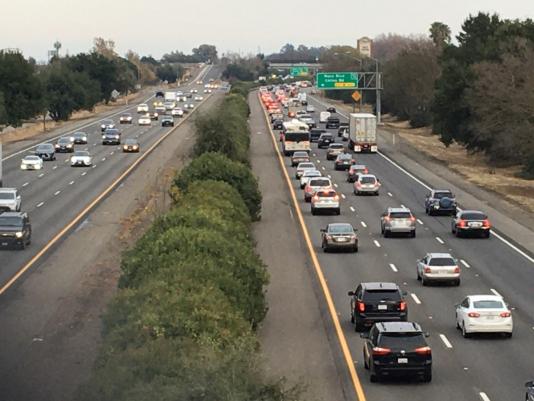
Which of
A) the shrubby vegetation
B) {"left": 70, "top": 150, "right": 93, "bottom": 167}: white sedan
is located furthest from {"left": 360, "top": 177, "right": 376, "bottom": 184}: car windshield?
the shrubby vegetation

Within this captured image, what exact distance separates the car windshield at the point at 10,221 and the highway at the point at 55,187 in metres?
1.11

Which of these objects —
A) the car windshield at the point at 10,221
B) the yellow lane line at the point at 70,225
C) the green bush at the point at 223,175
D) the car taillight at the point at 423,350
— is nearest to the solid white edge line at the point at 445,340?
the car taillight at the point at 423,350

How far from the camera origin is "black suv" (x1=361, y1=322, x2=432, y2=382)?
1114 inches

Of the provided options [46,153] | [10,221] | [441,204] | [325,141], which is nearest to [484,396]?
[10,221]

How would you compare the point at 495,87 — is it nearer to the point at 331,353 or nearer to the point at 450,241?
the point at 450,241

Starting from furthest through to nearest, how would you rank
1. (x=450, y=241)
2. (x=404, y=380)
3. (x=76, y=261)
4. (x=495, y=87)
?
(x=495, y=87), (x=450, y=241), (x=76, y=261), (x=404, y=380)

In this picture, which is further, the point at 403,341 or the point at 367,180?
the point at 367,180

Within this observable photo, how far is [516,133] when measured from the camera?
283ft

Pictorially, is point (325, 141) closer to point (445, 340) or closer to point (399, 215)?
point (399, 215)

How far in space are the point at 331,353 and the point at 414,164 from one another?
66.3 m

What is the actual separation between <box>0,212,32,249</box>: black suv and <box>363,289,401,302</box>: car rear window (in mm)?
21304

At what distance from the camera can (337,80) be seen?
14125 cm

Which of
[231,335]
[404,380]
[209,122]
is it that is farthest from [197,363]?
[209,122]

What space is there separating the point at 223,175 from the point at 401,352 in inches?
1304
